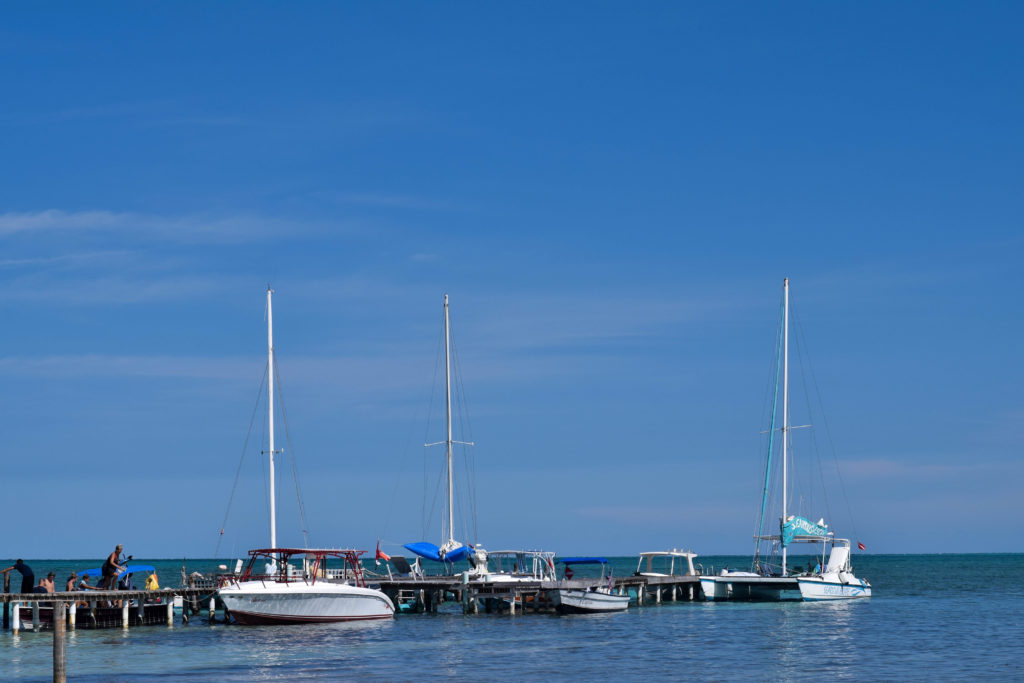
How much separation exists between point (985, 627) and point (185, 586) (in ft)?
119

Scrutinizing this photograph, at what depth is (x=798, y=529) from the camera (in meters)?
70.2

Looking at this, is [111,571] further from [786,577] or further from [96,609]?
[786,577]

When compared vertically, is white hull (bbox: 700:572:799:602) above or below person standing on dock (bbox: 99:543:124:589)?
below

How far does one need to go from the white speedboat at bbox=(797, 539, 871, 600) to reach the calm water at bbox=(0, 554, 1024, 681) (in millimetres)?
6514

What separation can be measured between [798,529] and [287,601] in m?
32.0

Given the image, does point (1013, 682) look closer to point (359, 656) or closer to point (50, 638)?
point (359, 656)

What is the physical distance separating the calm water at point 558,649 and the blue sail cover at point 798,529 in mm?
8334

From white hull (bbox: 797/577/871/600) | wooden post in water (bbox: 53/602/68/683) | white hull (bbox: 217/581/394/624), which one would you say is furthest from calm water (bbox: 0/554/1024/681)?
wooden post in water (bbox: 53/602/68/683)

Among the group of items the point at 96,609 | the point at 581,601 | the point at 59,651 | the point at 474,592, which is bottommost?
the point at 581,601

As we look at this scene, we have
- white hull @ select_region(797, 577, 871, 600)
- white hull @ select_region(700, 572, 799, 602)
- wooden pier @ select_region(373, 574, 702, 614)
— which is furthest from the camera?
white hull @ select_region(700, 572, 799, 602)

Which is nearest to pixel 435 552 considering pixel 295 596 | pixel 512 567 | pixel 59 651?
pixel 512 567

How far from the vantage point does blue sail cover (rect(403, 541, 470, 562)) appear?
63219mm

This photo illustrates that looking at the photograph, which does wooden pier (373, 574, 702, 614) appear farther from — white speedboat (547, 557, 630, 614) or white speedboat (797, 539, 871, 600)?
white speedboat (797, 539, 871, 600)

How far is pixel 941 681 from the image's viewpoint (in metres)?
36.2
